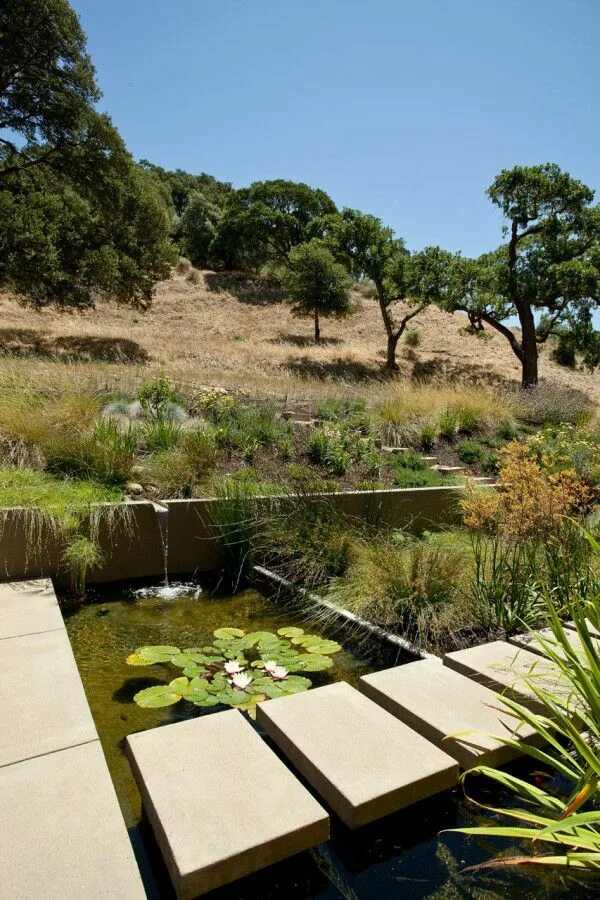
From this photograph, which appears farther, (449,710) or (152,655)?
(152,655)

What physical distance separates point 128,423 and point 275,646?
10.8ft

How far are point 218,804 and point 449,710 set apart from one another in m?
0.94

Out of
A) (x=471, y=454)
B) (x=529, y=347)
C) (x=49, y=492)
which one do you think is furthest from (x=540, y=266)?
(x=49, y=492)

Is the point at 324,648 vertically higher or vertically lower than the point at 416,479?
lower

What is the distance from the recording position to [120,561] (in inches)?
150

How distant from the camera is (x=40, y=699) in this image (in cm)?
196

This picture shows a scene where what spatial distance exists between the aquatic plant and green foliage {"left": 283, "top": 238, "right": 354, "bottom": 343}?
66.6ft

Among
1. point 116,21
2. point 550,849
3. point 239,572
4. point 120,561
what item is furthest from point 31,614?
point 116,21

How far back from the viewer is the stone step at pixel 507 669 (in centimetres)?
209

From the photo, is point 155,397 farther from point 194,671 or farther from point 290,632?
point 194,671

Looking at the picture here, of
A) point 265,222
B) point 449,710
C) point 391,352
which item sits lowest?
point 449,710

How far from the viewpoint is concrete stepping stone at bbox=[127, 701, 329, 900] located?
4.17 ft

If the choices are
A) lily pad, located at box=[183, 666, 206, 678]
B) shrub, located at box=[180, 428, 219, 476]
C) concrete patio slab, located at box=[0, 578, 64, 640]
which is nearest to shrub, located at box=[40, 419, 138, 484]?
shrub, located at box=[180, 428, 219, 476]

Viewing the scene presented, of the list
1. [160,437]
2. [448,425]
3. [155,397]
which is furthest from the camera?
[448,425]
